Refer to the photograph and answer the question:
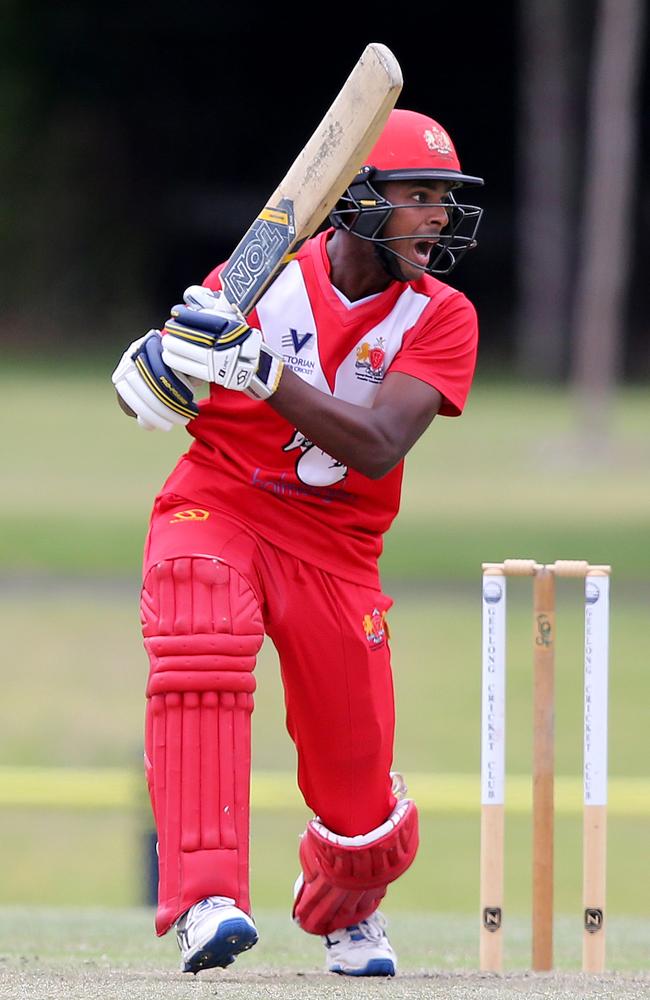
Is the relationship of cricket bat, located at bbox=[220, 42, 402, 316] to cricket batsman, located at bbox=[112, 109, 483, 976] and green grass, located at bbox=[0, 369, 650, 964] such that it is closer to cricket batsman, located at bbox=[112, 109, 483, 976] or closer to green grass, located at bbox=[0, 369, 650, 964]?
cricket batsman, located at bbox=[112, 109, 483, 976]

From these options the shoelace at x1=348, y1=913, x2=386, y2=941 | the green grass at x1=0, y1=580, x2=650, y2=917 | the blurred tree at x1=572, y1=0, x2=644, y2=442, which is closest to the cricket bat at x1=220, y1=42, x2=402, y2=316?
the shoelace at x1=348, y1=913, x2=386, y2=941

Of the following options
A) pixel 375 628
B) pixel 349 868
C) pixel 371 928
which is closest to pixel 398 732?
pixel 371 928

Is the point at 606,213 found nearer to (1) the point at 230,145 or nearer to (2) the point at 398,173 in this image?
(1) the point at 230,145

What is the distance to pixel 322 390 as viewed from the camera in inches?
130

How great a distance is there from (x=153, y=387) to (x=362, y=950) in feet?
4.11

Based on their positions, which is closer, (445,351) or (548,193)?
(445,351)

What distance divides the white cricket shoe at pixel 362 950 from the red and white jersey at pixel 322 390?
76 cm

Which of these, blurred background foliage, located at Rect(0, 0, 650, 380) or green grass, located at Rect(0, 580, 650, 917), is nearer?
green grass, located at Rect(0, 580, 650, 917)

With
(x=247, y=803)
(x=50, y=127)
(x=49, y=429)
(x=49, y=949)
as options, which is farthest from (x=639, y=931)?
(x=50, y=127)

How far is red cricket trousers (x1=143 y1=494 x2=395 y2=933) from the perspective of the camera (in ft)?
10.2

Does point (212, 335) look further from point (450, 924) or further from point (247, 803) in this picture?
point (450, 924)

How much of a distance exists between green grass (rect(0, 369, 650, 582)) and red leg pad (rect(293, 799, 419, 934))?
7335 millimetres

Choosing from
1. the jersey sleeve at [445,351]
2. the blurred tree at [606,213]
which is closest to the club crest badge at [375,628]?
the jersey sleeve at [445,351]

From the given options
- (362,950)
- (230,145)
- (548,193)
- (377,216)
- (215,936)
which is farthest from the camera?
(230,145)
